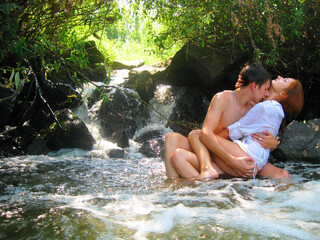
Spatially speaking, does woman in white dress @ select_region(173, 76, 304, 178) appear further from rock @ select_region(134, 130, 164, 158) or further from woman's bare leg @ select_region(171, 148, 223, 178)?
rock @ select_region(134, 130, 164, 158)

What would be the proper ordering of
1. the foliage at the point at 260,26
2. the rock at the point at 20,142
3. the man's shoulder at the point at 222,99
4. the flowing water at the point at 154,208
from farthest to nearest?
the rock at the point at 20,142 → the foliage at the point at 260,26 → the man's shoulder at the point at 222,99 → the flowing water at the point at 154,208

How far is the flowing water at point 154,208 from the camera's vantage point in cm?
198

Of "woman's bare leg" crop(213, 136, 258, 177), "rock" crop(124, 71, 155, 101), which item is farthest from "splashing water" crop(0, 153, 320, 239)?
"rock" crop(124, 71, 155, 101)

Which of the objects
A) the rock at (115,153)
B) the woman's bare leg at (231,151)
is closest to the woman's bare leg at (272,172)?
the woman's bare leg at (231,151)

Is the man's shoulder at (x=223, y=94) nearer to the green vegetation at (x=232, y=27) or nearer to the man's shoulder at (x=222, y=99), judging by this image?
the man's shoulder at (x=222, y=99)

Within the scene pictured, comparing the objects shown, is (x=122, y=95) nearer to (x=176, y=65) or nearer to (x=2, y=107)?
(x=176, y=65)

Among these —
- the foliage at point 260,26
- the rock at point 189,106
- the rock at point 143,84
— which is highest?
the foliage at point 260,26

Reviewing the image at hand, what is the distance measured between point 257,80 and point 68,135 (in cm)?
449

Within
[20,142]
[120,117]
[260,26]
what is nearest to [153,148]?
[120,117]

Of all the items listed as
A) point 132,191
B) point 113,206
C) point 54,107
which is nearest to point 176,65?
point 54,107

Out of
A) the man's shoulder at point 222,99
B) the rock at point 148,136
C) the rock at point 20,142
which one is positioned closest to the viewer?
the man's shoulder at point 222,99

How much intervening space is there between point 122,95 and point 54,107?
1.97 meters

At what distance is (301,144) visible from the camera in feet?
19.0

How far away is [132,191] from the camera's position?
3.17 m
